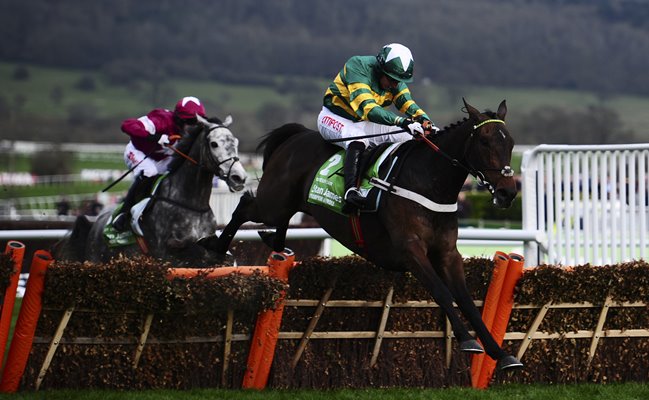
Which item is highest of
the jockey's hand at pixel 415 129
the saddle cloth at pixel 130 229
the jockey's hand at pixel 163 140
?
the jockey's hand at pixel 415 129

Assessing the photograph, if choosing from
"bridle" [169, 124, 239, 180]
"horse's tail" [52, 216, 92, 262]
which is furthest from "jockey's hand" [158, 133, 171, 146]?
"horse's tail" [52, 216, 92, 262]

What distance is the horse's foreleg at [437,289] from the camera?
5.64 m

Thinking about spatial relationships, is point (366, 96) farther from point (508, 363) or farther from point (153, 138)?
point (153, 138)

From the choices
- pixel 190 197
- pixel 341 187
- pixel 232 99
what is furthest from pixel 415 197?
pixel 232 99

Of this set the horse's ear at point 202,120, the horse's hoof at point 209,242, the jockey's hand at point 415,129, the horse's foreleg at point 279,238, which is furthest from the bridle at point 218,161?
the jockey's hand at point 415,129

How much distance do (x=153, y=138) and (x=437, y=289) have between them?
425 cm

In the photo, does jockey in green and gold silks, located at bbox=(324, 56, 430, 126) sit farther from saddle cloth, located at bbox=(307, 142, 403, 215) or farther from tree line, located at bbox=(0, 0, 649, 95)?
tree line, located at bbox=(0, 0, 649, 95)

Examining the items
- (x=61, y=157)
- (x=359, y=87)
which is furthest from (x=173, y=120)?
(x=61, y=157)

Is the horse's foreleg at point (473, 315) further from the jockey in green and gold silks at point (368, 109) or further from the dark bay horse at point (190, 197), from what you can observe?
the dark bay horse at point (190, 197)

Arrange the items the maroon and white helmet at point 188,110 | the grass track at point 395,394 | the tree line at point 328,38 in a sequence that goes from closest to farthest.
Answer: the grass track at point 395,394, the maroon and white helmet at point 188,110, the tree line at point 328,38

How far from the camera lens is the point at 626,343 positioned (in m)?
6.34

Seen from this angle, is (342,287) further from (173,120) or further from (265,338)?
(173,120)

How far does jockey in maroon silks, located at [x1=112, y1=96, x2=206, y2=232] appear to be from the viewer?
906 centimetres

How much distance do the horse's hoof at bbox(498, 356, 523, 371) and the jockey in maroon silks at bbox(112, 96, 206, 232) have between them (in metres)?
4.27
